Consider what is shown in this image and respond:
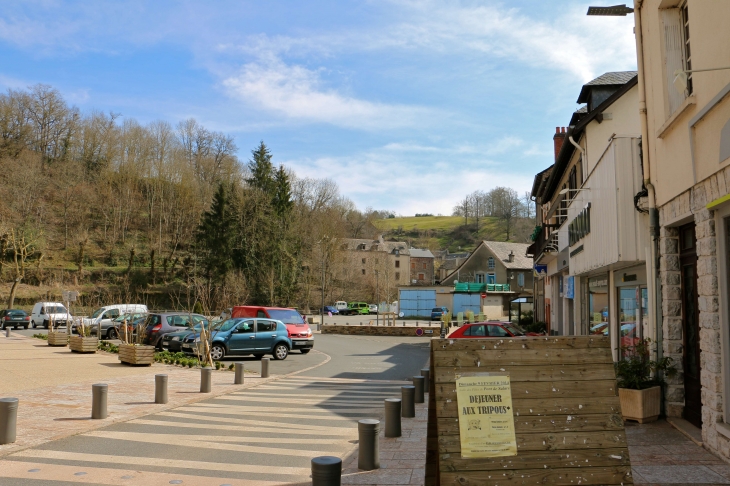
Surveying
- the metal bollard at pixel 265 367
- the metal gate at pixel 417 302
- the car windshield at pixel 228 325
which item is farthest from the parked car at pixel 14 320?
the metal gate at pixel 417 302

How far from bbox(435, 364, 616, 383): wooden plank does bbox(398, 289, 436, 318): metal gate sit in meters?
59.3

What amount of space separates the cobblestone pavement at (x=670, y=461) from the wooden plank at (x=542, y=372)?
1.91 meters

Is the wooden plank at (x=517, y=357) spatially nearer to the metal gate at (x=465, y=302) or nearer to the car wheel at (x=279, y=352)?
the car wheel at (x=279, y=352)

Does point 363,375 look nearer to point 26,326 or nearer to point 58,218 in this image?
point 26,326

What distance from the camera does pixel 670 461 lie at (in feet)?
22.9

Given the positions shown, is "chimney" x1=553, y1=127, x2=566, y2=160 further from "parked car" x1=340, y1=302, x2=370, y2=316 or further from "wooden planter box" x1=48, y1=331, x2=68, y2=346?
"parked car" x1=340, y1=302, x2=370, y2=316

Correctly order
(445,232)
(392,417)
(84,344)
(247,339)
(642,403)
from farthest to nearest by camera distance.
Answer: (445,232), (84,344), (247,339), (392,417), (642,403)

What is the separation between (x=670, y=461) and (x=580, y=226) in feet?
31.5

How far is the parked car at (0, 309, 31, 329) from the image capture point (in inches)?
1633

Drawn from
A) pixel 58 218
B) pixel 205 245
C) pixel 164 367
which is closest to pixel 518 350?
pixel 164 367

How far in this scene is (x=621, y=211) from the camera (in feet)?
34.6

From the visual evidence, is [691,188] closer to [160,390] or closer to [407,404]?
[407,404]

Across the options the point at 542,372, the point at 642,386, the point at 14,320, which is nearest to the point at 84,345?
the point at 642,386

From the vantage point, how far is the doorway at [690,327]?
842 centimetres
